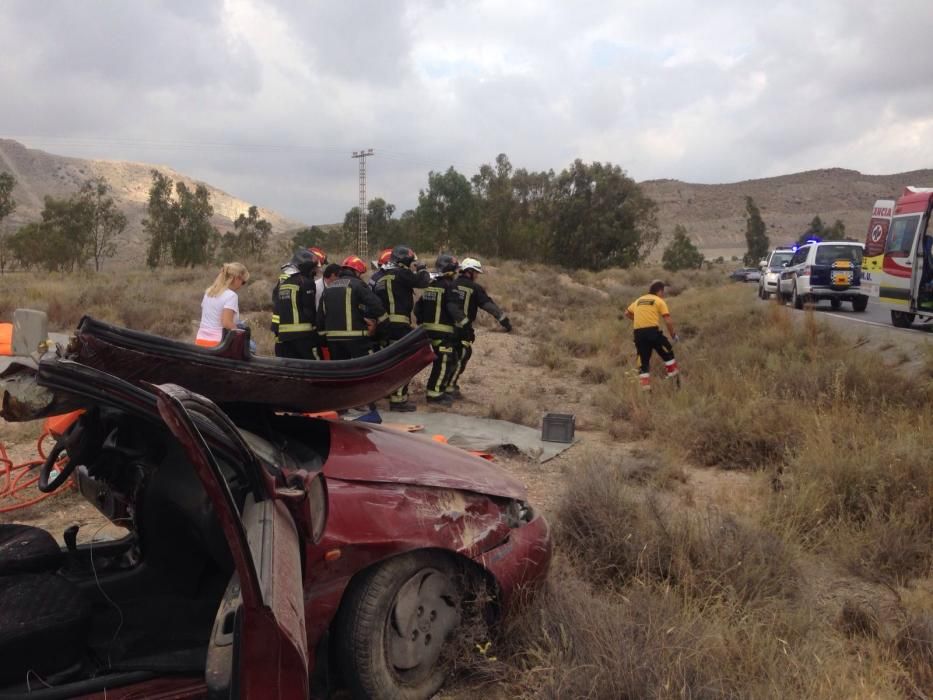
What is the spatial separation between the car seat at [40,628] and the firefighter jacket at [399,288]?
21.1ft

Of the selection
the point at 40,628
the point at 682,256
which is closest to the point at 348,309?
the point at 40,628

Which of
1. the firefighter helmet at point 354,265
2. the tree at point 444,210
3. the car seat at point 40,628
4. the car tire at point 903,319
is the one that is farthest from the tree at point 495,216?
the car seat at point 40,628

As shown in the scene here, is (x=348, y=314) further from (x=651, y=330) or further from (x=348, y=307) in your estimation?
(x=651, y=330)

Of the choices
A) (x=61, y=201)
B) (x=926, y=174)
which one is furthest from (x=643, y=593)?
(x=926, y=174)

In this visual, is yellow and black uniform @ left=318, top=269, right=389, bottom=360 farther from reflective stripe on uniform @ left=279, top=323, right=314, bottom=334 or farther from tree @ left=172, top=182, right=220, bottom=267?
tree @ left=172, top=182, right=220, bottom=267

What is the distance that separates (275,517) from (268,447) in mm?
685

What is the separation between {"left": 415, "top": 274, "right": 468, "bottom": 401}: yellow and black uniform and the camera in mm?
9461

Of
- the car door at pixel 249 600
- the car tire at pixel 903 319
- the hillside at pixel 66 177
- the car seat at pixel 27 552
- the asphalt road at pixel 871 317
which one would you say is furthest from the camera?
the hillside at pixel 66 177

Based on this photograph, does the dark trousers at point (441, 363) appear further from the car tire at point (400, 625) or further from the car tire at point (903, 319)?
the car tire at point (903, 319)

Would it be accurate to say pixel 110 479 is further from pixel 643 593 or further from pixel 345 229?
pixel 345 229

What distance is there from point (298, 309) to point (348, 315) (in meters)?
0.55

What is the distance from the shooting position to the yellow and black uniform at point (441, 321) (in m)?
9.46

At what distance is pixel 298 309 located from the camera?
8.11 m

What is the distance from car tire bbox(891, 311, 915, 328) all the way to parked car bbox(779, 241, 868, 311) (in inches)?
162
